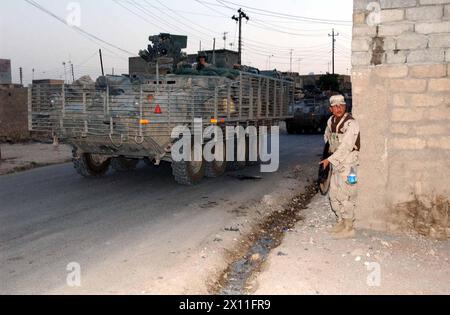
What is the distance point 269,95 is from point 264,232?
5709 mm

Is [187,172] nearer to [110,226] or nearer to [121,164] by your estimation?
[121,164]

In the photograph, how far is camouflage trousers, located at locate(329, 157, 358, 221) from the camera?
5.20 m

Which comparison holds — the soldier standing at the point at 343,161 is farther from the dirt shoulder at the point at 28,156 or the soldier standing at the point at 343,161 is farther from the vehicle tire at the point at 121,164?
the dirt shoulder at the point at 28,156

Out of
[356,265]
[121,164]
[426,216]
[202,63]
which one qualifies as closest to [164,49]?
[202,63]

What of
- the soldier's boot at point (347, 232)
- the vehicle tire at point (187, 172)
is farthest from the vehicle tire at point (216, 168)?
the soldier's boot at point (347, 232)

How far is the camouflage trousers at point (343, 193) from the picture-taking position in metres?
5.20

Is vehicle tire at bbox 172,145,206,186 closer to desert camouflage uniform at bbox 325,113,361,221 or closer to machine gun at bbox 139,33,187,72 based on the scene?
machine gun at bbox 139,33,187,72

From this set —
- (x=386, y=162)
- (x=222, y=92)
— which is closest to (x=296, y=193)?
Result: (x=222, y=92)

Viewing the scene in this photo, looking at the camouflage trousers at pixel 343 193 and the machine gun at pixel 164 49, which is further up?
the machine gun at pixel 164 49

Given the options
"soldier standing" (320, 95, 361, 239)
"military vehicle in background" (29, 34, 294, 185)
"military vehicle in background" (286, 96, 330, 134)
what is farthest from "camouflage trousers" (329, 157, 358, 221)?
"military vehicle in background" (286, 96, 330, 134)

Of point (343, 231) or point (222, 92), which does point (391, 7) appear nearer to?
point (343, 231)

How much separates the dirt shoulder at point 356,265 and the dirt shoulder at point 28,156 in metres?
7.23

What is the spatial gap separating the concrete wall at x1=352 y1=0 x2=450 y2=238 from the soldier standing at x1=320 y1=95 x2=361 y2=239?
1.19 ft

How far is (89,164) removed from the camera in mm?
8938
